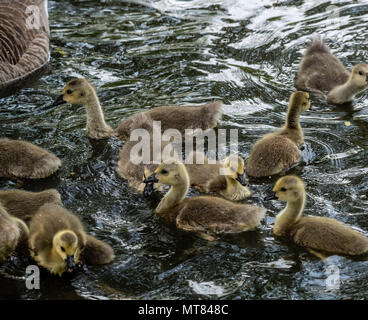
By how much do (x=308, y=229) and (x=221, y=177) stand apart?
1.17 metres

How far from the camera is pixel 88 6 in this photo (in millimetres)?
11039

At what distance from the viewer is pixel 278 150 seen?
6.70 m

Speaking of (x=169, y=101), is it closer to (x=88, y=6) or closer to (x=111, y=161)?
(x=111, y=161)

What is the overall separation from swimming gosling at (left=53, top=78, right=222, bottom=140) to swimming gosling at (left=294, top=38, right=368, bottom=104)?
1447mm

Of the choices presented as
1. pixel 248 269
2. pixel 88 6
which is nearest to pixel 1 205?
pixel 248 269

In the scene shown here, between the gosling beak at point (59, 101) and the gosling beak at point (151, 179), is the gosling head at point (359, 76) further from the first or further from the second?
the gosling beak at point (59, 101)

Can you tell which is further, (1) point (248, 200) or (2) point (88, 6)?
(2) point (88, 6)

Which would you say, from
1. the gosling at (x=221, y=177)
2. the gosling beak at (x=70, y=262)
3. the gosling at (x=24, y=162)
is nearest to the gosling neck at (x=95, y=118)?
the gosling at (x=24, y=162)

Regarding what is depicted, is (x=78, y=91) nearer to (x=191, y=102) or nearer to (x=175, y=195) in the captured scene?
(x=191, y=102)

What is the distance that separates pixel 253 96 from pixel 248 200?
7.63ft

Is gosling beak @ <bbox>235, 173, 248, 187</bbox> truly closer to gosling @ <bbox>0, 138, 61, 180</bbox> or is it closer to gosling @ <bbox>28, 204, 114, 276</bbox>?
gosling @ <bbox>28, 204, 114, 276</bbox>

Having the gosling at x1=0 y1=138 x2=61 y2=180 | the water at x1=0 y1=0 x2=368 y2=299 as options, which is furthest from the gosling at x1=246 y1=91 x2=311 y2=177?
the gosling at x1=0 y1=138 x2=61 y2=180

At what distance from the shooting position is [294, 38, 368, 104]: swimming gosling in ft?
26.3

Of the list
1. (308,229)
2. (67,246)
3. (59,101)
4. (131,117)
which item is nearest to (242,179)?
(308,229)
